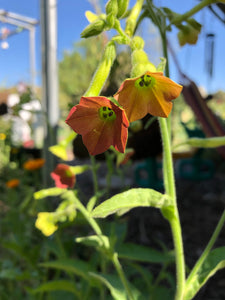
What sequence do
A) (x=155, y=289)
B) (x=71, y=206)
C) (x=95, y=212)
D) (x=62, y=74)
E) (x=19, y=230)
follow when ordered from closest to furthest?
(x=95, y=212)
(x=71, y=206)
(x=155, y=289)
(x=19, y=230)
(x=62, y=74)

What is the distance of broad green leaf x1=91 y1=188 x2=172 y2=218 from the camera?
289 millimetres

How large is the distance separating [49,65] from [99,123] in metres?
1.02

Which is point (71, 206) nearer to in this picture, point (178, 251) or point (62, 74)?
point (178, 251)

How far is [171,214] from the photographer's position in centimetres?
36

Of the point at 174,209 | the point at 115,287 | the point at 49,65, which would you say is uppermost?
the point at 49,65

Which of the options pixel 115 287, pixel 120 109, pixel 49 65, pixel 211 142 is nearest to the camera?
pixel 120 109

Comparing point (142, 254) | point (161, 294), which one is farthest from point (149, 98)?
point (161, 294)

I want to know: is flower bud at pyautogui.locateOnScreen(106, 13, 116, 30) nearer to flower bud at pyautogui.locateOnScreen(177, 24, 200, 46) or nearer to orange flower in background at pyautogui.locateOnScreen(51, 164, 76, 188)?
flower bud at pyautogui.locateOnScreen(177, 24, 200, 46)

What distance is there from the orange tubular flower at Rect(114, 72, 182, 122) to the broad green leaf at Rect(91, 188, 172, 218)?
83 mm

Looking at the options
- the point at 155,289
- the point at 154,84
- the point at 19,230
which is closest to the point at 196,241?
the point at 155,289

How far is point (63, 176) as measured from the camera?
1.81 ft

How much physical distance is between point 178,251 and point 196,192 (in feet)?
3.87

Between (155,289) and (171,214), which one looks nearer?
(171,214)

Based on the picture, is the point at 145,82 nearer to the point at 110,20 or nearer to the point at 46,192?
the point at 110,20
